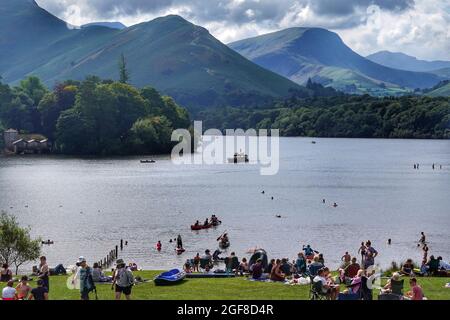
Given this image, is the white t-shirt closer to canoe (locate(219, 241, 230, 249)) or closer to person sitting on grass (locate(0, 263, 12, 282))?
person sitting on grass (locate(0, 263, 12, 282))

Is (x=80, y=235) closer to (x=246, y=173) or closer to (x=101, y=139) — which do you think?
(x=246, y=173)

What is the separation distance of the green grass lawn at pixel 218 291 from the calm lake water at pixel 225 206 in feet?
62.8

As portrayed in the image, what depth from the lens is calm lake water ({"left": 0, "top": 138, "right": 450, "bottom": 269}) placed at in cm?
6144

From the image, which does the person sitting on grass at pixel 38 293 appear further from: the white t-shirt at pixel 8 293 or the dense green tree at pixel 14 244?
the dense green tree at pixel 14 244

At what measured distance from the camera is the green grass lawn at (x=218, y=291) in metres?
28.9

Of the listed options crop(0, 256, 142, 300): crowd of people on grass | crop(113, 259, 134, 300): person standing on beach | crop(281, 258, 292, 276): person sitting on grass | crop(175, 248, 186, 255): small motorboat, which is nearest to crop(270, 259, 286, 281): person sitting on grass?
crop(281, 258, 292, 276): person sitting on grass

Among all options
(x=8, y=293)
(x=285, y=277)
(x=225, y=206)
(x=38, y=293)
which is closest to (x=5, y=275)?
(x=38, y=293)

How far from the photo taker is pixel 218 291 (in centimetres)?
3036

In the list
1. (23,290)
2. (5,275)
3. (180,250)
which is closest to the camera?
(23,290)

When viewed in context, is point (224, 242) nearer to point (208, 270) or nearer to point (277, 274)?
point (208, 270)

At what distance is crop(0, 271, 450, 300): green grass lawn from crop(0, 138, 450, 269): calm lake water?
19.1m

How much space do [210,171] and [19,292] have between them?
11938 cm

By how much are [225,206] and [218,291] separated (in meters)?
60.2
